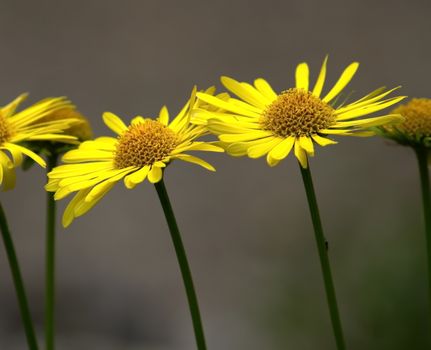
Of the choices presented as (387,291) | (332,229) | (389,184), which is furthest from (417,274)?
(389,184)

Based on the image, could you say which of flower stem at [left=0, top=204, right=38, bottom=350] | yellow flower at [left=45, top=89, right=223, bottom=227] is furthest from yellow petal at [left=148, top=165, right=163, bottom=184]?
flower stem at [left=0, top=204, right=38, bottom=350]

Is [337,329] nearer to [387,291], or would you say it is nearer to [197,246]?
[387,291]

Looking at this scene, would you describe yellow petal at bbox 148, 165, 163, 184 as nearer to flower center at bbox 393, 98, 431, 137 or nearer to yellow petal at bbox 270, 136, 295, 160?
yellow petal at bbox 270, 136, 295, 160

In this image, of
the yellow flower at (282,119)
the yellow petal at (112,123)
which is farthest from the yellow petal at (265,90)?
the yellow petal at (112,123)

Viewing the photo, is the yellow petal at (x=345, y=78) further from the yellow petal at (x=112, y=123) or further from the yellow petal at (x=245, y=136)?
the yellow petal at (x=112, y=123)

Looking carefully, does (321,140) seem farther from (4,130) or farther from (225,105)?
(4,130)
